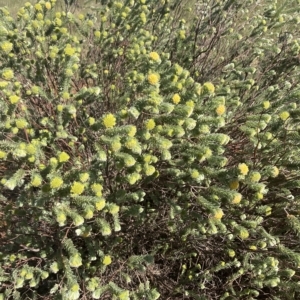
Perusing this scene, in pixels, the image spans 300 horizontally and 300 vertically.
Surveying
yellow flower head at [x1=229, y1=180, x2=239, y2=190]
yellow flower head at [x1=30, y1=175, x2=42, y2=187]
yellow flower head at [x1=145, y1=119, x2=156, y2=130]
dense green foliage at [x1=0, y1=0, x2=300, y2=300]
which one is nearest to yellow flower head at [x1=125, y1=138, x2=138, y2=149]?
dense green foliage at [x1=0, y1=0, x2=300, y2=300]

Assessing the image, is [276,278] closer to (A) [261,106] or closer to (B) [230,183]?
(B) [230,183]

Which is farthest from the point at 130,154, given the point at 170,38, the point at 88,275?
the point at 170,38

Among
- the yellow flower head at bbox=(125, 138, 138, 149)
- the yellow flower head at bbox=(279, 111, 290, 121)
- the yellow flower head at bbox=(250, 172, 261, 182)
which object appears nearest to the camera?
the yellow flower head at bbox=(125, 138, 138, 149)

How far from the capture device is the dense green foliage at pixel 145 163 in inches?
96.9

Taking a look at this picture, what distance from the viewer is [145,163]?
249cm

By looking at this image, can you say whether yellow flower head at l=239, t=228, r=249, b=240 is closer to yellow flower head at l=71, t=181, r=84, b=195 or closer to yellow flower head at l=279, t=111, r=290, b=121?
yellow flower head at l=279, t=111, r=290, b=121

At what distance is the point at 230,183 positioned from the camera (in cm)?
252

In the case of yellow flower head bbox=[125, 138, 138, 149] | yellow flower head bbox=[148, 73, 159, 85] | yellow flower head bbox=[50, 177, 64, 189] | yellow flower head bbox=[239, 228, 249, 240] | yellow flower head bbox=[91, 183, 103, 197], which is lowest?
yellow flower head bbox=[50, 177, 64, 189]

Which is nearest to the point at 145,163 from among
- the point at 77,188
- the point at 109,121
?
the point at 109,121

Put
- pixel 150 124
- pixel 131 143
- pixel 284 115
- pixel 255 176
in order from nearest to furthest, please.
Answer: pixel 131 143
pixel 150 124
pixel 255 176
pixel 284 115

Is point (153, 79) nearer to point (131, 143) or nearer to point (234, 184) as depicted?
point (131, 143)

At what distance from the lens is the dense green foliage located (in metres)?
2.46

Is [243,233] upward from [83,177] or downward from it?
upward

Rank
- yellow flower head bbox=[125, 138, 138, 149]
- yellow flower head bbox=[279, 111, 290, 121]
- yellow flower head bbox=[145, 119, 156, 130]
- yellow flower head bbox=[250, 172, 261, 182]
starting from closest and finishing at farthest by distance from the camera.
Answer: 1. yellow flower head bbox=[125, 138, 138, 149]
2. yellow flower head bbox=[145, 119, 156, 130]
3. yellow flower head bbox=[250, 172, 261, 182]
4. yellow flower head bbox=[279, 111, 290, 121]
